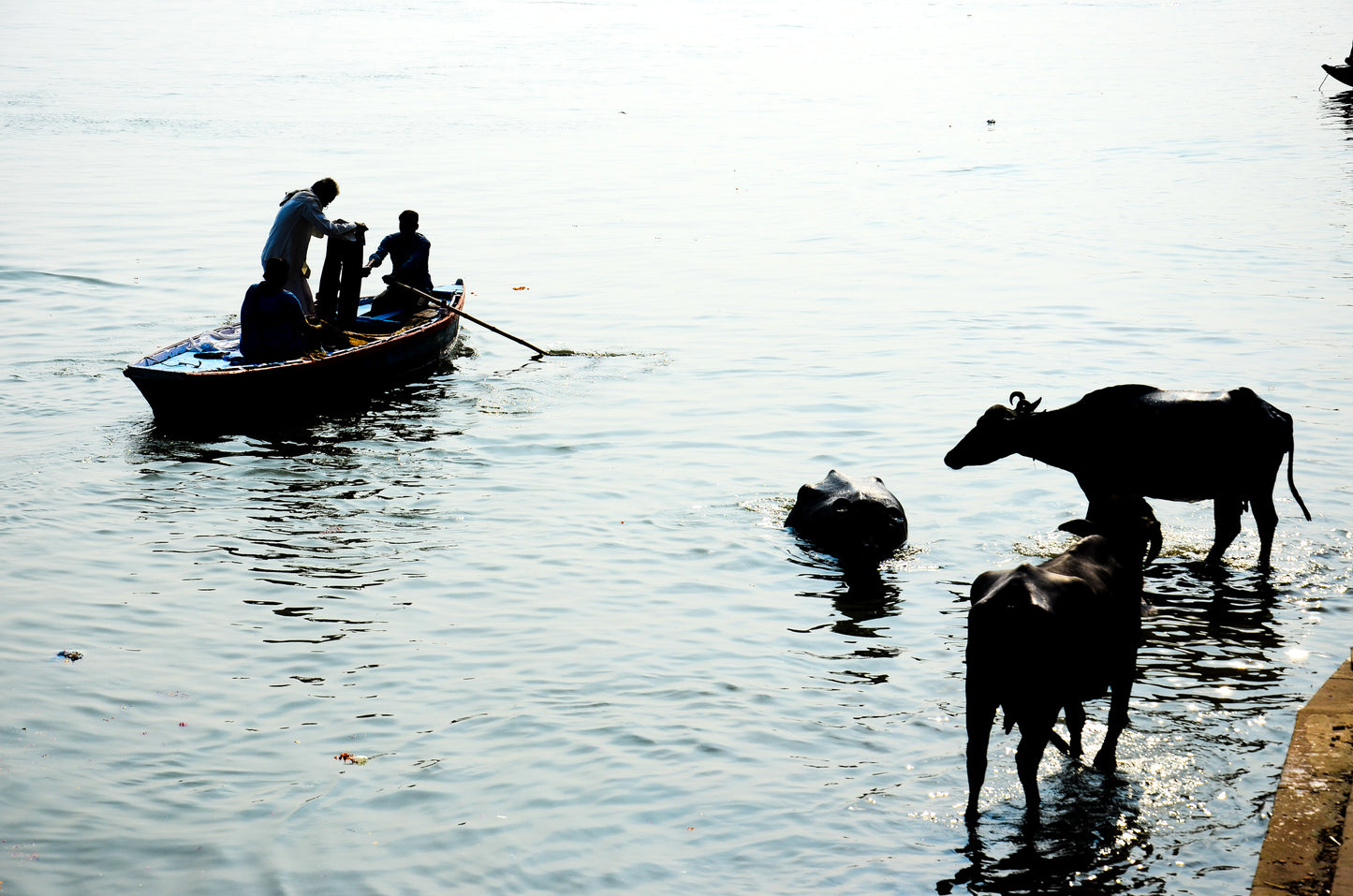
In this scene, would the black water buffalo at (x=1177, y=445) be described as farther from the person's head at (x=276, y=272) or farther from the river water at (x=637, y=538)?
the person's head at (x=276, y=272)

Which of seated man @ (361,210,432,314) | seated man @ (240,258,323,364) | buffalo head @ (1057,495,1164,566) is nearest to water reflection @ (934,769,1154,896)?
buffalo head @ (1057,495,1164,566)

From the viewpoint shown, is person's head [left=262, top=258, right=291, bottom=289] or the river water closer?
the river water

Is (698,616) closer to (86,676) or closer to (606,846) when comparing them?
(606,846)

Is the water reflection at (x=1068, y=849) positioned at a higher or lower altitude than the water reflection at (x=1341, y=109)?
lower

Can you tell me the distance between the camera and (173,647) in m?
10.4

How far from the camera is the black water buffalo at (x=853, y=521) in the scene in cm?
1214

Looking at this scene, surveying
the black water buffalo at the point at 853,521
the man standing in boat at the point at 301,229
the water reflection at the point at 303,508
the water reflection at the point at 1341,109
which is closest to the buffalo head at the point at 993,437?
the black water buffalo at the point at 853,521

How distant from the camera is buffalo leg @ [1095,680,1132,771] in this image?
7.60 metres

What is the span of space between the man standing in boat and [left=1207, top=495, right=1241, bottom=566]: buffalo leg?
10.9 metres

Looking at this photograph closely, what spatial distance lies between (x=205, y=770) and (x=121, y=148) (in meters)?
35.4

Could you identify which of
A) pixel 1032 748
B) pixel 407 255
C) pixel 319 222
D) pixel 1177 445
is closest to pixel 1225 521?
pixel 1177 445

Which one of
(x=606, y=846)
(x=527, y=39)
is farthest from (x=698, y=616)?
(x=527, y=39)

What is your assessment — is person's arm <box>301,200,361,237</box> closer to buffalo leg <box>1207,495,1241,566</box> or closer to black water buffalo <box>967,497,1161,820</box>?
buffalo leg <box>1207,495,1241,566</box>

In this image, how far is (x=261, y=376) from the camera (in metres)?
15.7
